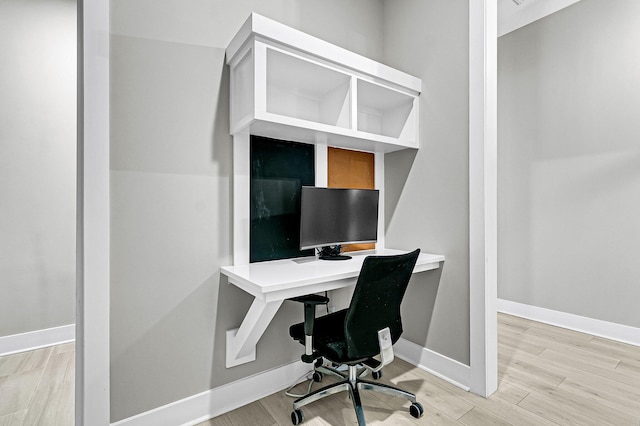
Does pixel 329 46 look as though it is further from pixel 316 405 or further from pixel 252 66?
pixel 316 405

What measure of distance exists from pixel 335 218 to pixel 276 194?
16.6 inches

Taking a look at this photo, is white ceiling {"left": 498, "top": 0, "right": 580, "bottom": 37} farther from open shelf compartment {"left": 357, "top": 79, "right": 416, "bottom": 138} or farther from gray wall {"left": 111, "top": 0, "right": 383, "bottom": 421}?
gray wall {"left": 111, "top": 0, "right": 383, "bottom": 421}

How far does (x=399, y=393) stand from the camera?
1.69 metres

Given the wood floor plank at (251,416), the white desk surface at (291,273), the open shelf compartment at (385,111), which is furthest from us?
the open shelf compartment at (385,111)

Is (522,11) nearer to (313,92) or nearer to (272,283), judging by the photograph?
(313,92)

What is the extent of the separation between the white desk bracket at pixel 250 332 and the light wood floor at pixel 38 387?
2.91 ft

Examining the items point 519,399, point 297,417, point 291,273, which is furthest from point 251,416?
point 519,399

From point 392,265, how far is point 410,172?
1.09 m

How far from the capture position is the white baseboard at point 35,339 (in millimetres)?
2369

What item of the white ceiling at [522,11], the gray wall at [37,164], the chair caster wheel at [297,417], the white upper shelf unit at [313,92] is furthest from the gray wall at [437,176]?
the gray wall at [37,164]

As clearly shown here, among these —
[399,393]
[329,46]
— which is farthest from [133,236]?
[399,393]

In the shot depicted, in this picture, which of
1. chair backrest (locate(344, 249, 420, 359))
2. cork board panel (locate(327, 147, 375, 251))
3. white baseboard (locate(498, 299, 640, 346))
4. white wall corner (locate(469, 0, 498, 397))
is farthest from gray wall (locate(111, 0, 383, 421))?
white baseboard (locate(498, 299, 640, 346))

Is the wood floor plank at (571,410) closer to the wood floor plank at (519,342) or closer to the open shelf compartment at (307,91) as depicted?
the wood floor plank at (519,342)

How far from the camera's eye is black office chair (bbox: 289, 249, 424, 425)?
1458mm
